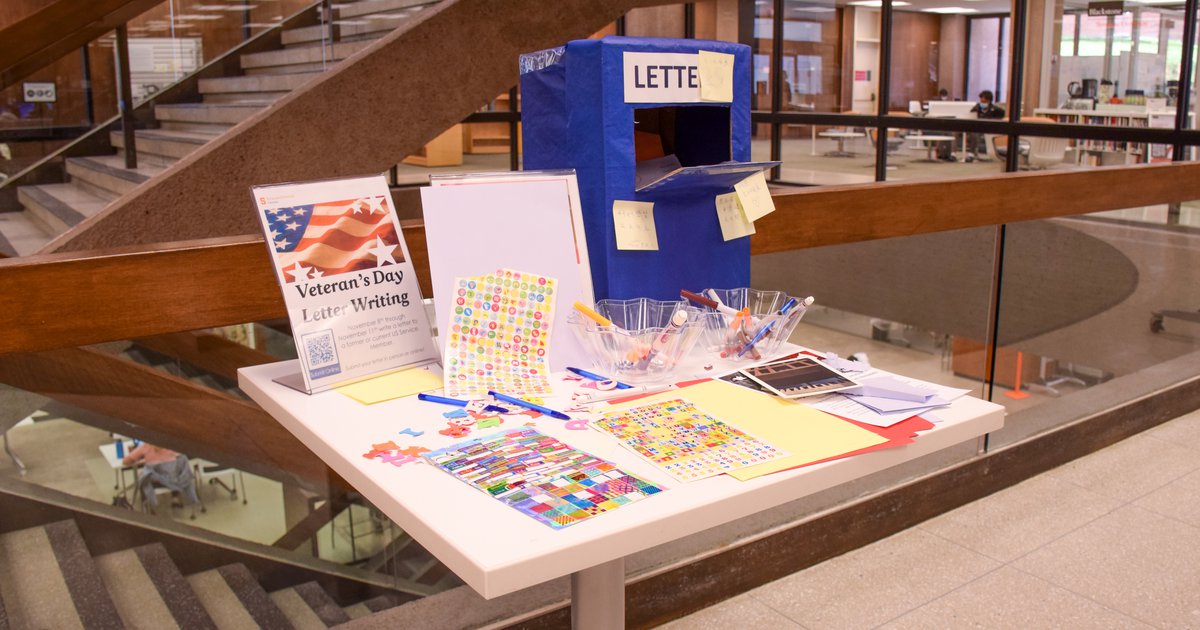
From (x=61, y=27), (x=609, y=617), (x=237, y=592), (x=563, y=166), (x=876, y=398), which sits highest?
(x=61, y=27)

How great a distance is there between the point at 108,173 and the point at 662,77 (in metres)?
4.11

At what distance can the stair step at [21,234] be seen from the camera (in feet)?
14.5

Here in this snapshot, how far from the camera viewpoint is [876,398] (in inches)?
56.1

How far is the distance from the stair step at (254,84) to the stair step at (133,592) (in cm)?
330

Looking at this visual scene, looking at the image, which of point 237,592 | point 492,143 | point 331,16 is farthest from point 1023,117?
point 237,592

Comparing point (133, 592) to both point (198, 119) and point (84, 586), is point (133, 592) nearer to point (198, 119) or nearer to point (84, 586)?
point (84, 586)

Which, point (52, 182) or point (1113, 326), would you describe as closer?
point (1113, 326)

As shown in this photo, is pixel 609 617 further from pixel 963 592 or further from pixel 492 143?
pixel 492 143

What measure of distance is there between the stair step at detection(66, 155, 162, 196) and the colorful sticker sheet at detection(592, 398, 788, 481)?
3.80 meters

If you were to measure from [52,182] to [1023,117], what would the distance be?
576 cm

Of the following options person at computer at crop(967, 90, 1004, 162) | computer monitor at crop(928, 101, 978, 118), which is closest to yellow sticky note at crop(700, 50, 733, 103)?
person at computer at crop(967, 90, 1004, 162)

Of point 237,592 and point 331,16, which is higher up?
point 331,16

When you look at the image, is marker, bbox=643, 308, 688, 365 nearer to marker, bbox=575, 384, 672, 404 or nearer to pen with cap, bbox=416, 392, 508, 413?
marker, bbox=575, 384, 672, 404

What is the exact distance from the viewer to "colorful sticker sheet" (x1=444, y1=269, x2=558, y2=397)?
58.9 inches
